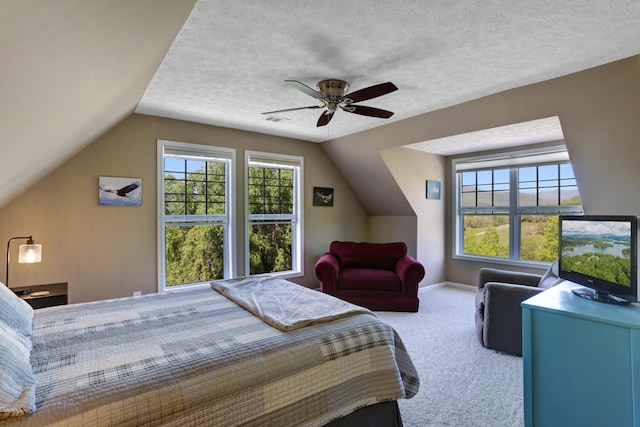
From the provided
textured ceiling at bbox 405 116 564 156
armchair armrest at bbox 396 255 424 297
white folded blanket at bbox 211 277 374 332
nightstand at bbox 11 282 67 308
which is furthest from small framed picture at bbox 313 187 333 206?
nightstand at bbox 11 282 67 308

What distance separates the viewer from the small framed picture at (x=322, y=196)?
530 centimetres

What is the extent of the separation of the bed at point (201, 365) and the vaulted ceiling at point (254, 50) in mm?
1074

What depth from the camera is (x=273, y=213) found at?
16.2 feet

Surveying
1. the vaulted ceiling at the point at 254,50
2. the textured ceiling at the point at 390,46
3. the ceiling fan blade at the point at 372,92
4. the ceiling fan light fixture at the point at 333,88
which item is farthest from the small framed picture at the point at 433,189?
the ceiling fan blade at the point at 372,92

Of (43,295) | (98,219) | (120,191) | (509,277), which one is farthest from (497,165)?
(43,295)

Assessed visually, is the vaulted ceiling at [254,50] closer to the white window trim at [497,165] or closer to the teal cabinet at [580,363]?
the teal cabinet at [580,363]

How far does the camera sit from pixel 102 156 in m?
3.52

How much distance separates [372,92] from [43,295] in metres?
3.41

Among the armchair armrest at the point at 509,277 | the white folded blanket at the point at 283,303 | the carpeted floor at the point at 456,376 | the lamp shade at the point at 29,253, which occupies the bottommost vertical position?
the carpeted floor at the point at 456,376

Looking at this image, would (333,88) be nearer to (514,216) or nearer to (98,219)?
(98,219)

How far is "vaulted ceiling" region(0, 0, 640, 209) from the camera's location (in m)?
1.24

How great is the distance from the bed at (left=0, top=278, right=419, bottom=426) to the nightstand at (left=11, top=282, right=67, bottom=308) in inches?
36.0

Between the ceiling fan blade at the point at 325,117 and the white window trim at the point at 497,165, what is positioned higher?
the ceiling fan blade at the point at 325,117

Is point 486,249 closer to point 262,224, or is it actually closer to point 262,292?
point 262,224
